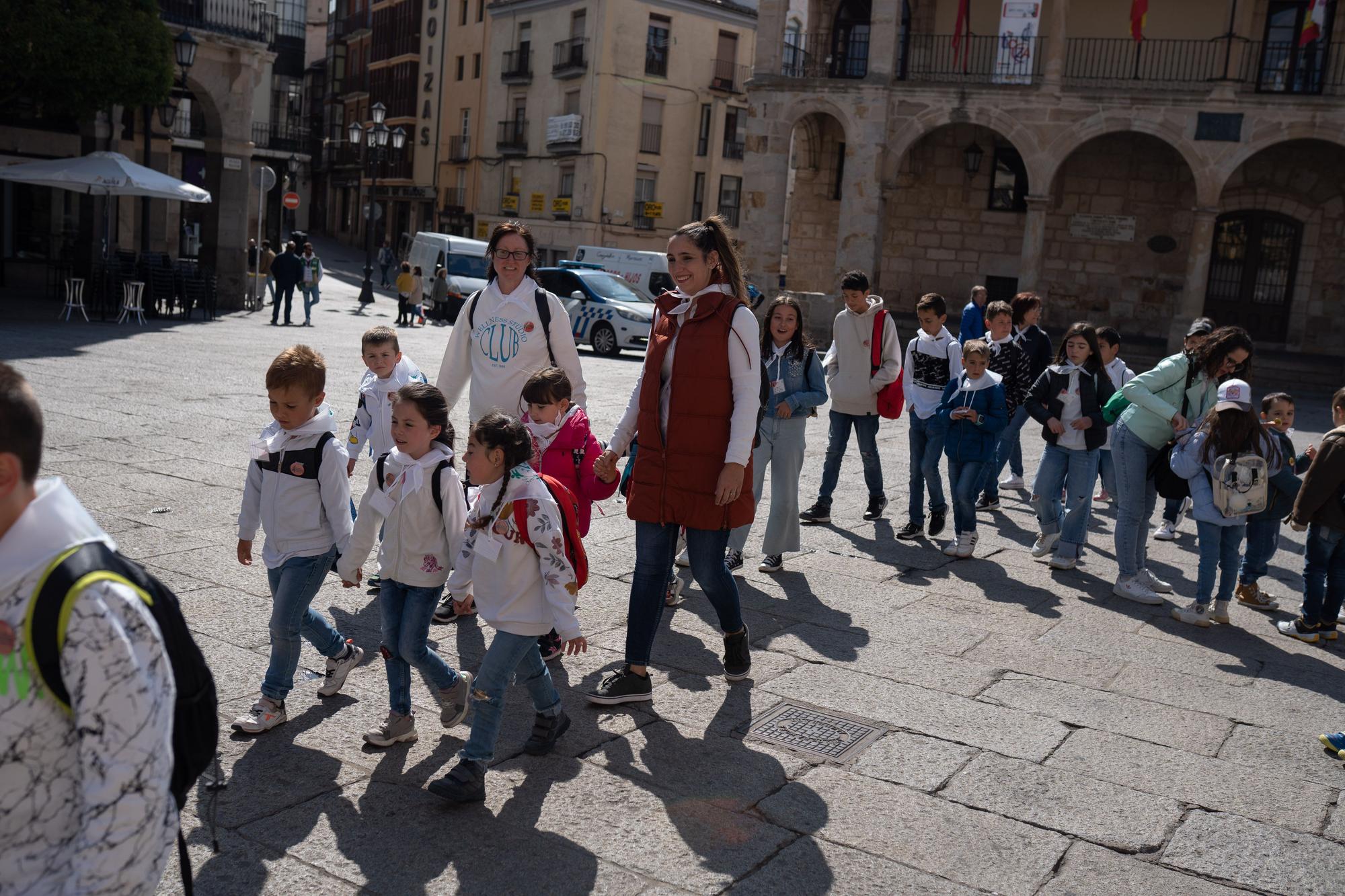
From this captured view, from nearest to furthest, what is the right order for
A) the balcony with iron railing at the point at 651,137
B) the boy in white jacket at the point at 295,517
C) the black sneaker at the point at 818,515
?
the boy in white jacket at the point at 295,517 < the black sneaker at the point at 818,515 < the balcony with iron railing at the point at 651,137

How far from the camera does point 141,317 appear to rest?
66.6 feet

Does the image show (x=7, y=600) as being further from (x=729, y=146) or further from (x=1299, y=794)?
(x=729, y=146)

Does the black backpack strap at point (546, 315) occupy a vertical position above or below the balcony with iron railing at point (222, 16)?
below

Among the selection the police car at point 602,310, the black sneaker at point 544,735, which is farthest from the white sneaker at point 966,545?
the police car at point 602,310

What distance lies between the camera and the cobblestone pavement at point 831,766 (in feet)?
11.6

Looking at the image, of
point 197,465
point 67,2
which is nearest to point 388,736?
point 197,465

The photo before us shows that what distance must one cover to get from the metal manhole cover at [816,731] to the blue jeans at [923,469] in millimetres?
3648

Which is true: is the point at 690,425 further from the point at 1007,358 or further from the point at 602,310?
the point at 602,310

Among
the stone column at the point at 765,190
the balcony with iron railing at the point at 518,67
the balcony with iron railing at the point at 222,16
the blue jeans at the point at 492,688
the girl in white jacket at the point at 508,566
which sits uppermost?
the balcony with iron railing at the point at 518,67

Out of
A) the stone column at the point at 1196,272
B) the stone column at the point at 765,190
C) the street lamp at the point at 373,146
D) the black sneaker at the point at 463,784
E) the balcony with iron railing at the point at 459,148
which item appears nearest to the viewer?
the black sneaker at the point at 463,784

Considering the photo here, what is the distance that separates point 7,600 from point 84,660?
0.15 metres

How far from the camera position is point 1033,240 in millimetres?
25453

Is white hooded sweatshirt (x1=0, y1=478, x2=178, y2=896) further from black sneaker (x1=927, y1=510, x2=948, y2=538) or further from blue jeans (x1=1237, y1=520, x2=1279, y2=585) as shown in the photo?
black sneaker (x1=927, y1=510, x2=948, y2=538)

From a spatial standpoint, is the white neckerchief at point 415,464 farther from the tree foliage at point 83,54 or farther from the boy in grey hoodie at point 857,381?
the tree foliage at point 83,54
